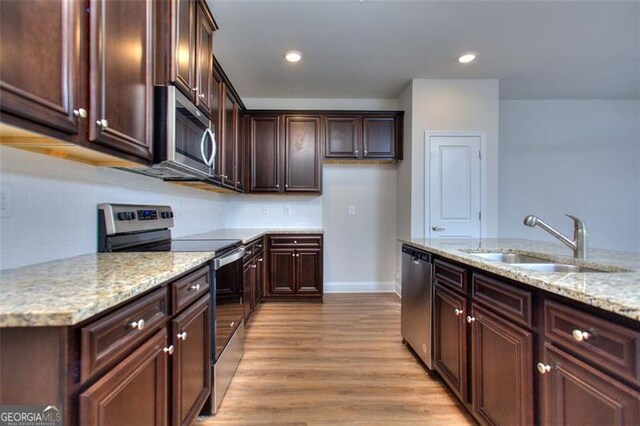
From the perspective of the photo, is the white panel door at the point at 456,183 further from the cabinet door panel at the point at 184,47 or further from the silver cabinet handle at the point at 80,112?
the silver cabinet handle at the point at 80,112

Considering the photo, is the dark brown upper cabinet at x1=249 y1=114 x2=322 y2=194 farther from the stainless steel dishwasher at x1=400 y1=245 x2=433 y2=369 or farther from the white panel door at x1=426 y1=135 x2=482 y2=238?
the stainless steel dishwasher at x1=400 y1=245 x2=433 y2=369

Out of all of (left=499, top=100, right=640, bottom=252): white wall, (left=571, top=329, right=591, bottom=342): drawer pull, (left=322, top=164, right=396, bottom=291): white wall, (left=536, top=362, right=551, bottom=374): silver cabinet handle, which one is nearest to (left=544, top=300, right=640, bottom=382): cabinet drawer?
(left=571, top=329, right=591, bottom=342): drawer pull

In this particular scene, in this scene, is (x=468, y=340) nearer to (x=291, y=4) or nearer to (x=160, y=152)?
(x=160, y=152)

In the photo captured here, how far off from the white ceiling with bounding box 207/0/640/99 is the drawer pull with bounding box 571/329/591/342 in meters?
2.23

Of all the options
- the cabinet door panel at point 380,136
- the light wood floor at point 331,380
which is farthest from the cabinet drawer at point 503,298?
the cabinet door panel at point 380,136

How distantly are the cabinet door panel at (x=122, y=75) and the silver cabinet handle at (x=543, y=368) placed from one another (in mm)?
1816

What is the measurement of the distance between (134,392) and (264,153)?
314 cm

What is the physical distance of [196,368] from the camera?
4.63 ft

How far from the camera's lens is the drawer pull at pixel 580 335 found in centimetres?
88

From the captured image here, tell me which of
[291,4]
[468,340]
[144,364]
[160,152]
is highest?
[291,4]

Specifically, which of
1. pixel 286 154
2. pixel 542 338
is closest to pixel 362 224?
pixel 286 154

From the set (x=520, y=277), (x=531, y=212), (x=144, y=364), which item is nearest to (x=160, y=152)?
(x=144, y=364)

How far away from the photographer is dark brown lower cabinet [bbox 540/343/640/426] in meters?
0.78

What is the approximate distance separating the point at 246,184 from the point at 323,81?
158 centimetres
